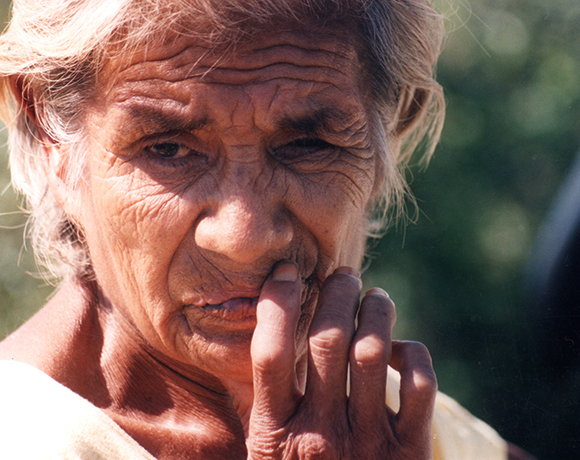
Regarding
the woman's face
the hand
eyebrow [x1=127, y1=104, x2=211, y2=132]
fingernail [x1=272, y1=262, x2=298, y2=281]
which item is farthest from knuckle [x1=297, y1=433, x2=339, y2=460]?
eyebrow [x1=127, y1=104, x2=211, y2=132]

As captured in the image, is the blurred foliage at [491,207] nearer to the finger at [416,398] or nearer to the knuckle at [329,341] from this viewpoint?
the finger at [416,398]

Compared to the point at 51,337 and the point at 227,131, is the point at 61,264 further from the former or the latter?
the point at 227,131

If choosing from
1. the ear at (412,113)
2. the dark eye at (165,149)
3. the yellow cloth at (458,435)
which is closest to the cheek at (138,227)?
the dark eye at (165,149)

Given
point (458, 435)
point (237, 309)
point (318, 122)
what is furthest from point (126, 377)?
point (458, 435)

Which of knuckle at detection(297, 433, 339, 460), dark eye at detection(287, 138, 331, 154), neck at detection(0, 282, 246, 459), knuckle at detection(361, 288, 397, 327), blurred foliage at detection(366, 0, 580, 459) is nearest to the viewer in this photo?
knuckle at detection(297, 433, 339, 460)

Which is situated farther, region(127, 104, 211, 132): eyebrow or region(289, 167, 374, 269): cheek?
region(289, 167, 374, 269): cheek

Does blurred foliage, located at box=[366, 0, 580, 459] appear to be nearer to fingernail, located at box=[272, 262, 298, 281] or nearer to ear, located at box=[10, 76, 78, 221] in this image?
fingernail, located at box=[272, 262, 298, 281]

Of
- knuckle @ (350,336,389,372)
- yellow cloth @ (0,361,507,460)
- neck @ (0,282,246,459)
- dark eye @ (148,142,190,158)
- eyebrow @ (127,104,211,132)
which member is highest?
eyebrow @ (127,104,211,132)

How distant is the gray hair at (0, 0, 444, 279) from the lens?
206cm

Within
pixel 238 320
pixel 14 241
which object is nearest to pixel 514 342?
pixel 238 320

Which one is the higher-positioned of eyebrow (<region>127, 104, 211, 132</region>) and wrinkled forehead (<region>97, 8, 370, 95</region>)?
wrinkled forehead (<region>97, 8, 370, 95</region>)

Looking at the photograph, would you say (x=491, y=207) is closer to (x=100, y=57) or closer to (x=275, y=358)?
(x=275, y=358)

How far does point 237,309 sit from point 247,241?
29 cm

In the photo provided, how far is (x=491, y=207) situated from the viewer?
14.3 feet
